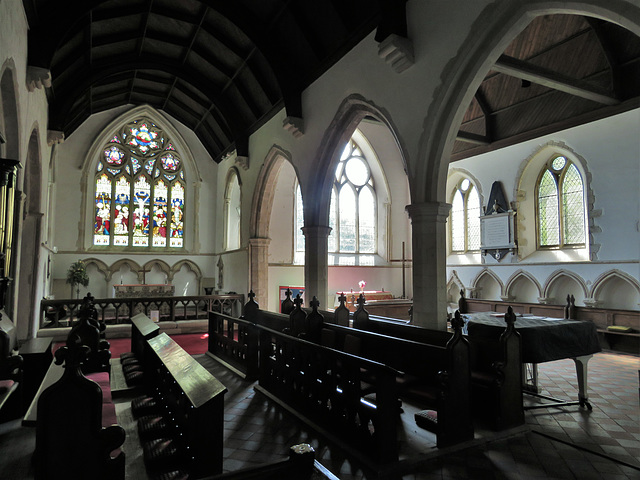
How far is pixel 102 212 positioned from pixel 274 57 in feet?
25.7

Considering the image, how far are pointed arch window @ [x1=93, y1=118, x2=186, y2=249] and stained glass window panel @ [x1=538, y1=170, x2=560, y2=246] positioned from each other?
10132 millimetres

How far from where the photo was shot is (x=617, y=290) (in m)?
7.71

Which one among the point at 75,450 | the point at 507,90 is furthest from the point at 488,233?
the point at 75,450

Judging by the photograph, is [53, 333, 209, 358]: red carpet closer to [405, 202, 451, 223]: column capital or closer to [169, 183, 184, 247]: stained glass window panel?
[405, 202, 451, 223]: column capital

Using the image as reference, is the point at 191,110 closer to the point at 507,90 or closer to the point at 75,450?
the point at 507,90

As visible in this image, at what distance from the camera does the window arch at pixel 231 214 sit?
12703 millimetres

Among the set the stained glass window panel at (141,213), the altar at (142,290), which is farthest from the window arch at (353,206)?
the stained glass window panel at (141,213)

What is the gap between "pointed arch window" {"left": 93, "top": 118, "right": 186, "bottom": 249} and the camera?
40.9 feet

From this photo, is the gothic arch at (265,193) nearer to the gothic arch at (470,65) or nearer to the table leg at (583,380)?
the gothic arch at (470,65)

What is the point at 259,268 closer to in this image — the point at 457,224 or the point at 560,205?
the point at 457,224

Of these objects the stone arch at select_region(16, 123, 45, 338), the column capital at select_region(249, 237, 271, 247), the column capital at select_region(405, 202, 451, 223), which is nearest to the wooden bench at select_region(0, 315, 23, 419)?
the column capital at select_region(405, 202, 451, 223)

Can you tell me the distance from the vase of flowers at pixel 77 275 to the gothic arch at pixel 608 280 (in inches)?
472

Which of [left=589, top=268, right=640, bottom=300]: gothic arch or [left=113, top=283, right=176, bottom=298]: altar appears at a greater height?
[left=589, top=268, right=640, bottom=300]: gothic arch

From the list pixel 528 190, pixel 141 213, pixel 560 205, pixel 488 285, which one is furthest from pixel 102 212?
pixel 560 205
